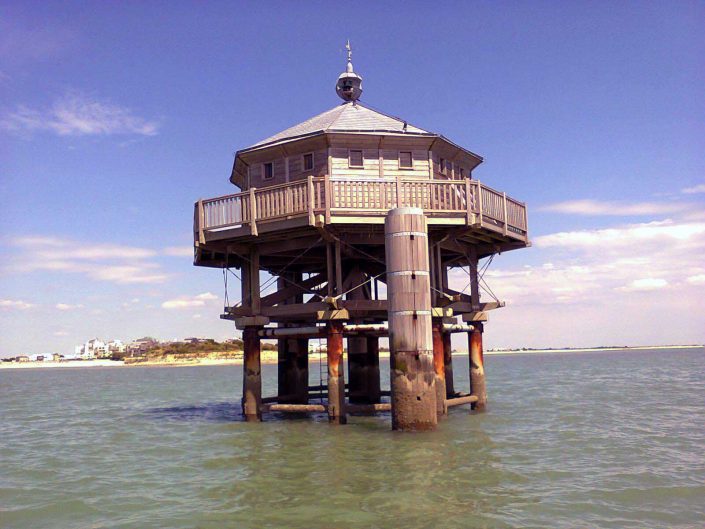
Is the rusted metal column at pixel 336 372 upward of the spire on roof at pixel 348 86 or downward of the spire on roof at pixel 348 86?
downward

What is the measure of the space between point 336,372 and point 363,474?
638 cm

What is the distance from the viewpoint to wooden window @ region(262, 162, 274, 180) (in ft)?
78.8

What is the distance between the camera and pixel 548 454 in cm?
1703

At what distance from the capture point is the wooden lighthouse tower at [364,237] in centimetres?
1894

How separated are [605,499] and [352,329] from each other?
1122 cm

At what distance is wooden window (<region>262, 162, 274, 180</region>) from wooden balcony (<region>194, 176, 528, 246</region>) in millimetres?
2621

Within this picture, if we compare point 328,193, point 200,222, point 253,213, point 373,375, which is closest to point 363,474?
point 328,193

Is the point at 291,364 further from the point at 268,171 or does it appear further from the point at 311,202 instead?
the point at 311,202

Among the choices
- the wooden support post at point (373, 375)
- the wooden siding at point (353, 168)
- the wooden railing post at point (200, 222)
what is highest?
the wooden siding at point (353, 168)

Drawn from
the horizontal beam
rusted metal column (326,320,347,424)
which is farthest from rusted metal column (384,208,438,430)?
the horizontal beam

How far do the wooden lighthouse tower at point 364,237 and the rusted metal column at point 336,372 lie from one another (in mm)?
36

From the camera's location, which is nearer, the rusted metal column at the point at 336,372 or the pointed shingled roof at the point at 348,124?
the rusted metal column at the point at 336,372

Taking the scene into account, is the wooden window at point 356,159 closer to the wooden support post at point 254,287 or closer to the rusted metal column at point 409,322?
the rusted metal column at point 409,322

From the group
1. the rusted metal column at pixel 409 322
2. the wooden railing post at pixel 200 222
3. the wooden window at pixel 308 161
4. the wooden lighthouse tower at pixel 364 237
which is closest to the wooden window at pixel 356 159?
the wooden lighthouse tower at pixel 364 237
